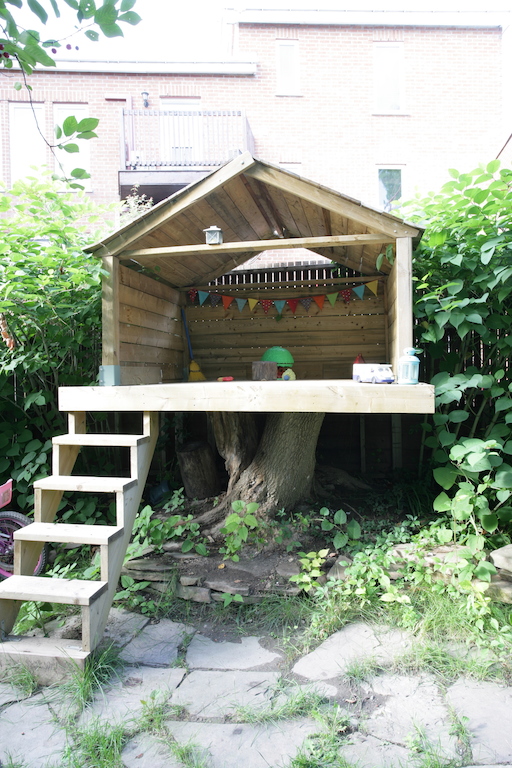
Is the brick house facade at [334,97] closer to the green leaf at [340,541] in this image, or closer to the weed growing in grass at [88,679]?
the green leaf at [340,541]

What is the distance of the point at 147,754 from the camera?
1.84 meters

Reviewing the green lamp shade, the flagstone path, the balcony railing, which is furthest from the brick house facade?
the flagstone path

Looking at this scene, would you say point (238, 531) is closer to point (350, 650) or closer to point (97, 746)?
point (350, 650)

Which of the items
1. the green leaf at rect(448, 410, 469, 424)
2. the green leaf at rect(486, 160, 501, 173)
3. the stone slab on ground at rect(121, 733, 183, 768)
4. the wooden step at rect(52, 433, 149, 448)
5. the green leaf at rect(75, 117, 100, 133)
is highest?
the green leaf at rect(486, 160, 501, 173)

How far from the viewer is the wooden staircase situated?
2.30 m

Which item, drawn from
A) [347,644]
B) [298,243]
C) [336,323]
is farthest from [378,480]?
[298,243]

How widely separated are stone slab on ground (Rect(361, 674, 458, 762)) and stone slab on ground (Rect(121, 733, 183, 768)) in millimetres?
768

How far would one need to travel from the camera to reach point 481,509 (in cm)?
298

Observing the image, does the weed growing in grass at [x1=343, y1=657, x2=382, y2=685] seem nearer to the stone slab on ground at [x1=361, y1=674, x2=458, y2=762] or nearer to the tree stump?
the stone slab on ground at [x1=361, y1=674, x2=458, y2=762]

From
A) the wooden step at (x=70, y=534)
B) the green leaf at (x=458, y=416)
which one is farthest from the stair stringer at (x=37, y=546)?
the green leaf at (x=458, y=416)

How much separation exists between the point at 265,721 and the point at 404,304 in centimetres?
220

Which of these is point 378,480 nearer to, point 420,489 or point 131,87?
point 420,489

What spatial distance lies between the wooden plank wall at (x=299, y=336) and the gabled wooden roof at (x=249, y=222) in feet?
1.43

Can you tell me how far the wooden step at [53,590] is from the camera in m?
2.28
